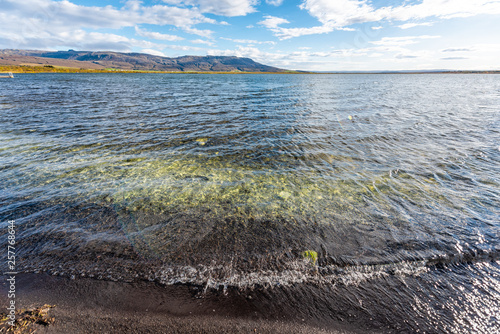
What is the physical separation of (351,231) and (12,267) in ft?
30.8

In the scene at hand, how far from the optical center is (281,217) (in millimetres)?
7516

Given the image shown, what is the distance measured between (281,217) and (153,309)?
14.9 ft

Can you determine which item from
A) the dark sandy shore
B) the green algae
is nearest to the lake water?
the green algae

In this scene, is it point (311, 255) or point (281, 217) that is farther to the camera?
point (281, 217)

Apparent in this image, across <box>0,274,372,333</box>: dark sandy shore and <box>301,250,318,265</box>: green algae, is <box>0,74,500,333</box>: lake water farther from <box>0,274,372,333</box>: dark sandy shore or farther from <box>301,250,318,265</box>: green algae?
<box>0,274,372,333</box>: dark sandy shore

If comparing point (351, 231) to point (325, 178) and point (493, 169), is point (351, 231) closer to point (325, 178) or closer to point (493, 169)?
point (325, 178)

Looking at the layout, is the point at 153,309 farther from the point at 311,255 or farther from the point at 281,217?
the point at 281,217

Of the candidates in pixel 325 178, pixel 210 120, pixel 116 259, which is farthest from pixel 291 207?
pixel 210 120

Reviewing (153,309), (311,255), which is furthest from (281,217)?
(153,309)

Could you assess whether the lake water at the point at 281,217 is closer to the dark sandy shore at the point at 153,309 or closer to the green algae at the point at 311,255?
the green algae at the point at 311,255

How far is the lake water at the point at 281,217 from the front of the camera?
498 centimetres

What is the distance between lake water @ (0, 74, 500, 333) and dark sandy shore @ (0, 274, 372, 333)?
0.29 meters

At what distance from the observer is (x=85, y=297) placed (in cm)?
464

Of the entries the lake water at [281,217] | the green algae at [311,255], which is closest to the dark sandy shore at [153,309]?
the lake water at [281,217]
